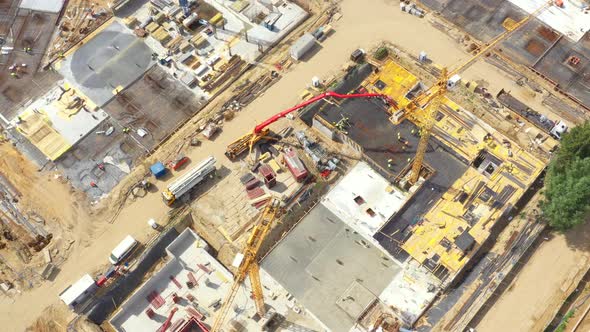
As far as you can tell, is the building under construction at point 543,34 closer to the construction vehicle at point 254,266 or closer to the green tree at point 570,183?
the green tree at point 570,183

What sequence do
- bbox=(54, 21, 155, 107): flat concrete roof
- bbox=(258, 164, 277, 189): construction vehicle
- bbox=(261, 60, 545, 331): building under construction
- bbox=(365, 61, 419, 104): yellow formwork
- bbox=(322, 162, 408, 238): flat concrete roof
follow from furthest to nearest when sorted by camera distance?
1. bbox=(54, 21, 155, 107): flat concrete roof
2. bbox=(365, 61, 419, 104): yellow formwork
3. bbox=(258, 164, 277, 189): construction vehicle
4. bbox=(322, 162, 408, 238): flat concrete roof
5. bbox=(261, 60, 545, 331): building under construction

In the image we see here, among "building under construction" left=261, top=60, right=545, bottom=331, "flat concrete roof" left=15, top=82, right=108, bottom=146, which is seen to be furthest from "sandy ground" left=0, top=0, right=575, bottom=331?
"flat concrete roof" left=15, top=82, right=108, bottom=146

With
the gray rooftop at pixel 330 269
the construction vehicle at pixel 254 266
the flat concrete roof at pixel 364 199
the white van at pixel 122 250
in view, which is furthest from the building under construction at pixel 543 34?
the white van at pixel 122 250

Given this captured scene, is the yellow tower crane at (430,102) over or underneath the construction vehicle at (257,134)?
over

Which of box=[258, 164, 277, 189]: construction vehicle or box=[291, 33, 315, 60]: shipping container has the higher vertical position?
box=[291, 33, 315, 60]: shipping container

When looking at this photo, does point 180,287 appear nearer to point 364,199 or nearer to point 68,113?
point 364,199

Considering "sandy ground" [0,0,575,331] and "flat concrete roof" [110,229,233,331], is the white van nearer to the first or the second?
"sandy ground" [0,0,575,331]
